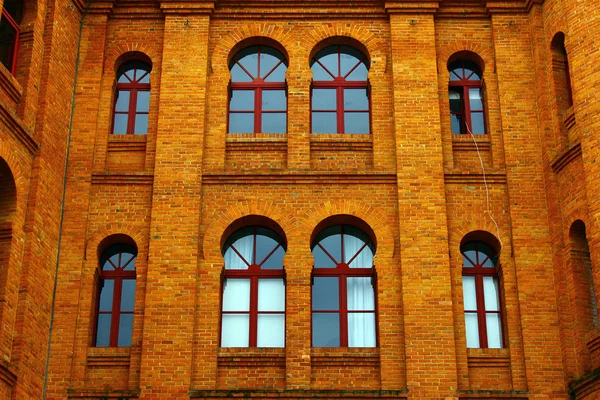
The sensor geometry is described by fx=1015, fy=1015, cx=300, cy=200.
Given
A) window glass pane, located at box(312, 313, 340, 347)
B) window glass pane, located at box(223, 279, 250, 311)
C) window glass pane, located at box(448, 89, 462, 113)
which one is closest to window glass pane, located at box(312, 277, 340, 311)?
window glass pane, located at box(312, 313, 340, 347)

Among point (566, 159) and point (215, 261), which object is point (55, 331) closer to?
point (215, 261)

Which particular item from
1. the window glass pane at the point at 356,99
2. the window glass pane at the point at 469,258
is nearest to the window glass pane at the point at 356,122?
the window glass pane at the point at 356,99

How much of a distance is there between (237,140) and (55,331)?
4985 mm

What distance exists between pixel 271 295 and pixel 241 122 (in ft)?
12.2

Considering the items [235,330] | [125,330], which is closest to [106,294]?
[125,330]

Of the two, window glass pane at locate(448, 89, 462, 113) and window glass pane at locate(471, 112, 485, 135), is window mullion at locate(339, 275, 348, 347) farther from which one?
window glass pane at locate(448, 89, 462, 113)

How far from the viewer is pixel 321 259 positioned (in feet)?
62.2

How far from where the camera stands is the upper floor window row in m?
20.2

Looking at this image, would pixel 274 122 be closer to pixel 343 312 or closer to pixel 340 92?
pixel 340 92

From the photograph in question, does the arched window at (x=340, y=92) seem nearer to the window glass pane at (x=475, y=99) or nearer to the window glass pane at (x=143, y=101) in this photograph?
the window glass pane at (x=475, y=99)

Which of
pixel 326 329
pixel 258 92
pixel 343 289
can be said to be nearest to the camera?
pixel 326 329

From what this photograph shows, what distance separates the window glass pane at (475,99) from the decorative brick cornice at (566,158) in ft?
7.41

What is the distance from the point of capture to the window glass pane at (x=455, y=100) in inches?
803

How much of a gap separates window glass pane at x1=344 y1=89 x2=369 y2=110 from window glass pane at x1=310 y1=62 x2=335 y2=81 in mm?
473
